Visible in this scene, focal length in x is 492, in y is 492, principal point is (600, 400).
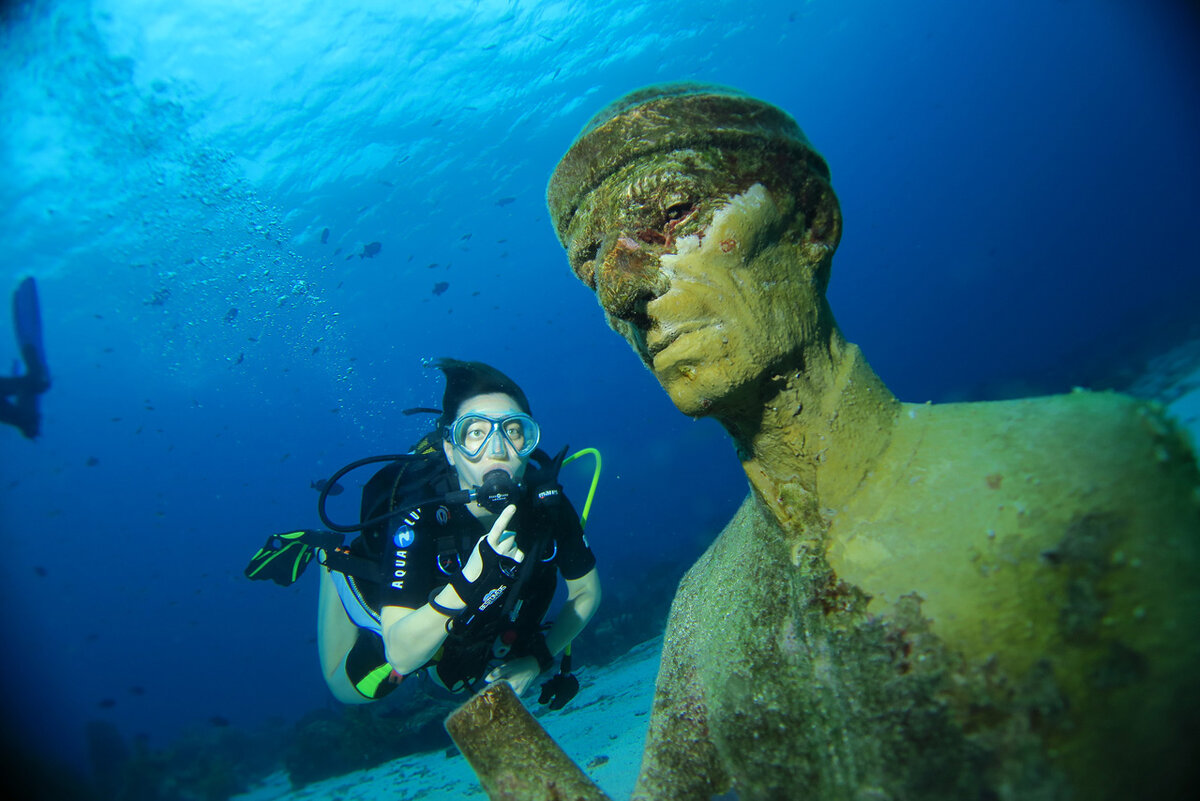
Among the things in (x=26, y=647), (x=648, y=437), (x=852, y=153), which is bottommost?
(x=648, y=437)

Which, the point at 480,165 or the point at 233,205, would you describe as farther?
the point at 480,165

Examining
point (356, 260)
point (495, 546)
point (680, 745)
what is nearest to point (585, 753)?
point (495, 546)

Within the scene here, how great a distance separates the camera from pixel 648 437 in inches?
3214

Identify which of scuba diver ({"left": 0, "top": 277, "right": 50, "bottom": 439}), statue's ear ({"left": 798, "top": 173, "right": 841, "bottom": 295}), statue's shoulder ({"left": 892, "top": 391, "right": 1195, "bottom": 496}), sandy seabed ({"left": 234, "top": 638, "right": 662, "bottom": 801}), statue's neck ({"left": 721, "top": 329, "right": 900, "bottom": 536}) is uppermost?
scuba diver ({"left": 0, "top": 277, "right": 50, "bottom": 439})

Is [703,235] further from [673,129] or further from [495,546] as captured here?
[495,546]

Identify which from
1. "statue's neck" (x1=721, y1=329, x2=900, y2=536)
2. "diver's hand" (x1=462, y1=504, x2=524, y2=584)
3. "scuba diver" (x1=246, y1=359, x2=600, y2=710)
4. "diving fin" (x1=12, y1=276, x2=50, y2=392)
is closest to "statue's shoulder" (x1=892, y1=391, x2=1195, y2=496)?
"statue's neck" (x1=721, y1=329, x2=900, y2=536)

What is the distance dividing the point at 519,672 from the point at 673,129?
13.5 feet

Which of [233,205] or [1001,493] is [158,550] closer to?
[233,205]

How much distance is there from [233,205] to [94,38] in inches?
322

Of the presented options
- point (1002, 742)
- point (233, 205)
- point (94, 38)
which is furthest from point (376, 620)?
point (233, 205)

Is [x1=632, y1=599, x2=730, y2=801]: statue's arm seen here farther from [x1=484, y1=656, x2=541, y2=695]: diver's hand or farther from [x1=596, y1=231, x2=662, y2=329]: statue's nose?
[x1=484, y1=656, x2=541, y2=695]: diver's hand

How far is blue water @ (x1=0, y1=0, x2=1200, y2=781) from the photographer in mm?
20375

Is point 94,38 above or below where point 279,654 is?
above

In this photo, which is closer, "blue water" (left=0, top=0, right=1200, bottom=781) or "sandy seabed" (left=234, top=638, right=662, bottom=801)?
"sandy seabed" (left=234, top=638, right=662, bottom=801)
